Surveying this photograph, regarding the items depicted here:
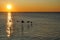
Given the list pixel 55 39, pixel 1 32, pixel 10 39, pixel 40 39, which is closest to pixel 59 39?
pixel 55 39

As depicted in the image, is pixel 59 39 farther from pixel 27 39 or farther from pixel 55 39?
pixel 27 39

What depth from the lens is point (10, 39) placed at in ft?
54.4

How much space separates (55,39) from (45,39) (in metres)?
0.93

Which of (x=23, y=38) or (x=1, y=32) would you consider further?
(x=1, y=32)

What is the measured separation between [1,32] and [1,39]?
3.74m

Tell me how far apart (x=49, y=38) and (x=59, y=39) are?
1.12 meters

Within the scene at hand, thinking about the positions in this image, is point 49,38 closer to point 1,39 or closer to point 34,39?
point 34,39

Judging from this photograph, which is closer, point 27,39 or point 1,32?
point 27,39

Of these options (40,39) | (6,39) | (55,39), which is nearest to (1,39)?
(6,39)

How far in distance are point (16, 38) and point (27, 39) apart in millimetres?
987

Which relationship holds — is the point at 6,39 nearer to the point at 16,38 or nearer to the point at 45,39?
the point at 16,38

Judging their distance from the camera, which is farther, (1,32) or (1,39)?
(1,32)

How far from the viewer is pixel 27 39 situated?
1695 centimetres

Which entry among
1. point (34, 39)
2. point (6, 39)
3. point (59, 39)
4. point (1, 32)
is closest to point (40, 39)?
point (34, 39)
